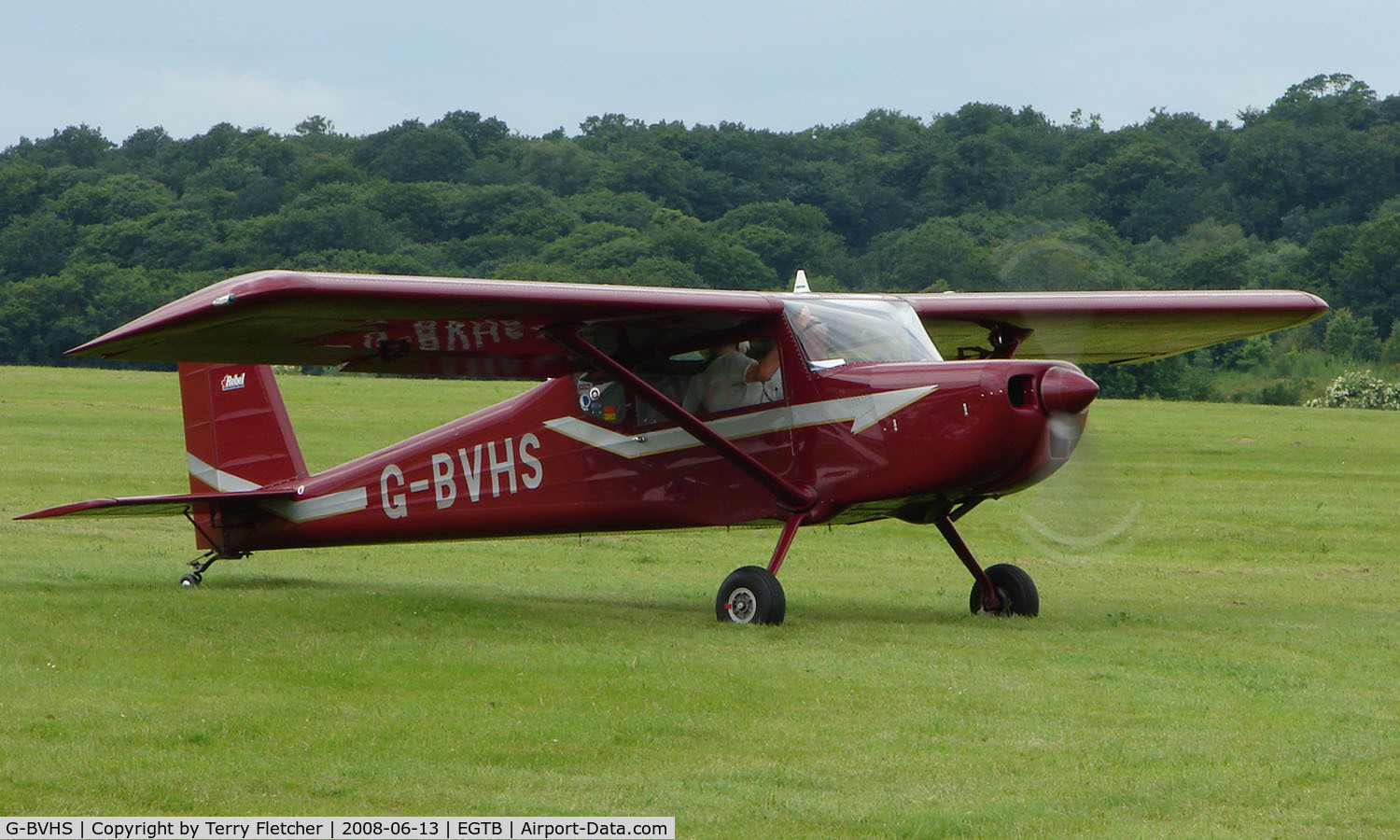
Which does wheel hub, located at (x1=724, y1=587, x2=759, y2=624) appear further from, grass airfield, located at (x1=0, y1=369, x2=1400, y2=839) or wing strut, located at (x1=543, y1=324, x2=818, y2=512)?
wing strut, located at (x1=543, y1=324, x2=818, y2=512)

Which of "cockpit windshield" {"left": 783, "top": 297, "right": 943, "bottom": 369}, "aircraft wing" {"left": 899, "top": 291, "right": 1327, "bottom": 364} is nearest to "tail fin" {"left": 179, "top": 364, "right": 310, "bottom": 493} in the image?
"cockpit windshield" {"left": 783, "top": 297, "right": 943, "bottom": 369}

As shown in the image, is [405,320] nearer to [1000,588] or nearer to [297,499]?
[297,499]

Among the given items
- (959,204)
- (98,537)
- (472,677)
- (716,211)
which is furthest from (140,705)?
(716,211)

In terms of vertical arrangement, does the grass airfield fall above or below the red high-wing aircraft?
below

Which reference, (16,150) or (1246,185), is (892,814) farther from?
(16,150)

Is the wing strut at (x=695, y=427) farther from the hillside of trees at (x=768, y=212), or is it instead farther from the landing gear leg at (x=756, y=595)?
the hillside of trees at (x=768, y=212)

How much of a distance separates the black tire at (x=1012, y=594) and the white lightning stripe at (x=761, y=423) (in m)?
2.03

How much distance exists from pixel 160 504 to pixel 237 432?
1415 mm

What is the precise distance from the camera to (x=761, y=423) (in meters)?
13.0

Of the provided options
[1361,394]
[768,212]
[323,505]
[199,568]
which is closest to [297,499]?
[323,505]

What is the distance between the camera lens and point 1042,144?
357 ft

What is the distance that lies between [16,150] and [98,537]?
142 m

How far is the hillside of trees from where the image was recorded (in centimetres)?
6900

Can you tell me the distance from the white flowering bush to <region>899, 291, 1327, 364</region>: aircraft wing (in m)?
38.7
